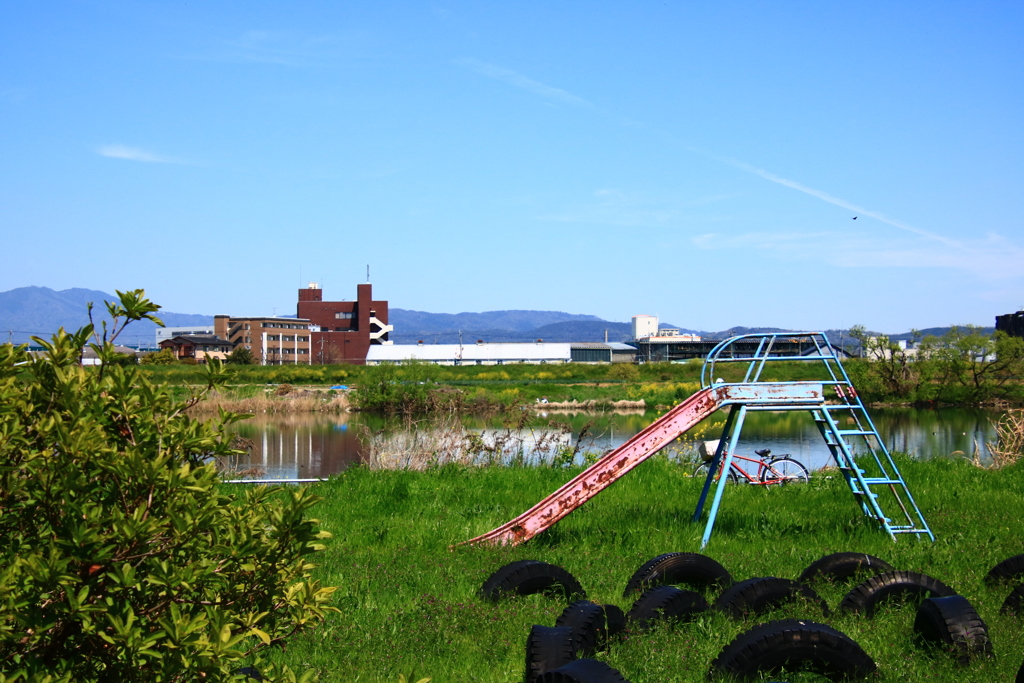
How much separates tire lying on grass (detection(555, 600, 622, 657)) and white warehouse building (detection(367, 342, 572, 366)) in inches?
3757

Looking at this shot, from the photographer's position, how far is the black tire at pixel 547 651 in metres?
5.23

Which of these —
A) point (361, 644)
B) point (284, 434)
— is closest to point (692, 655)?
point (361, 644)

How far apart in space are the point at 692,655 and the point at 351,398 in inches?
1665

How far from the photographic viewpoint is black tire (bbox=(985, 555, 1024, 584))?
7.37 metres

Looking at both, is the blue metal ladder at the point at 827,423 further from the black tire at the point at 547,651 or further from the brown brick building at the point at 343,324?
the brown brick building at the point at 343,324

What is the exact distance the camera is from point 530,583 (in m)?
7.24

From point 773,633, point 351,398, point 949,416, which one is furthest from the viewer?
point 351,398

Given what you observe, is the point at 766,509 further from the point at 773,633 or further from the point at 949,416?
the point at 949,416

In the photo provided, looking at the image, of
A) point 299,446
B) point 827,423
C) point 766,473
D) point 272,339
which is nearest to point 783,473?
point 766,473

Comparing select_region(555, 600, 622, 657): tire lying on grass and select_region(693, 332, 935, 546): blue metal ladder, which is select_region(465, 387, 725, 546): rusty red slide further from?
select_region(555, 600, 622, 657): tire lying on grass

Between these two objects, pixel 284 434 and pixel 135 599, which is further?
pixel 284 434

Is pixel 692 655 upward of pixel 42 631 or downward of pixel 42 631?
downward

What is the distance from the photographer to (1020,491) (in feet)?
42.1

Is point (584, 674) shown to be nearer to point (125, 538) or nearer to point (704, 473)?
point (125, 538)
